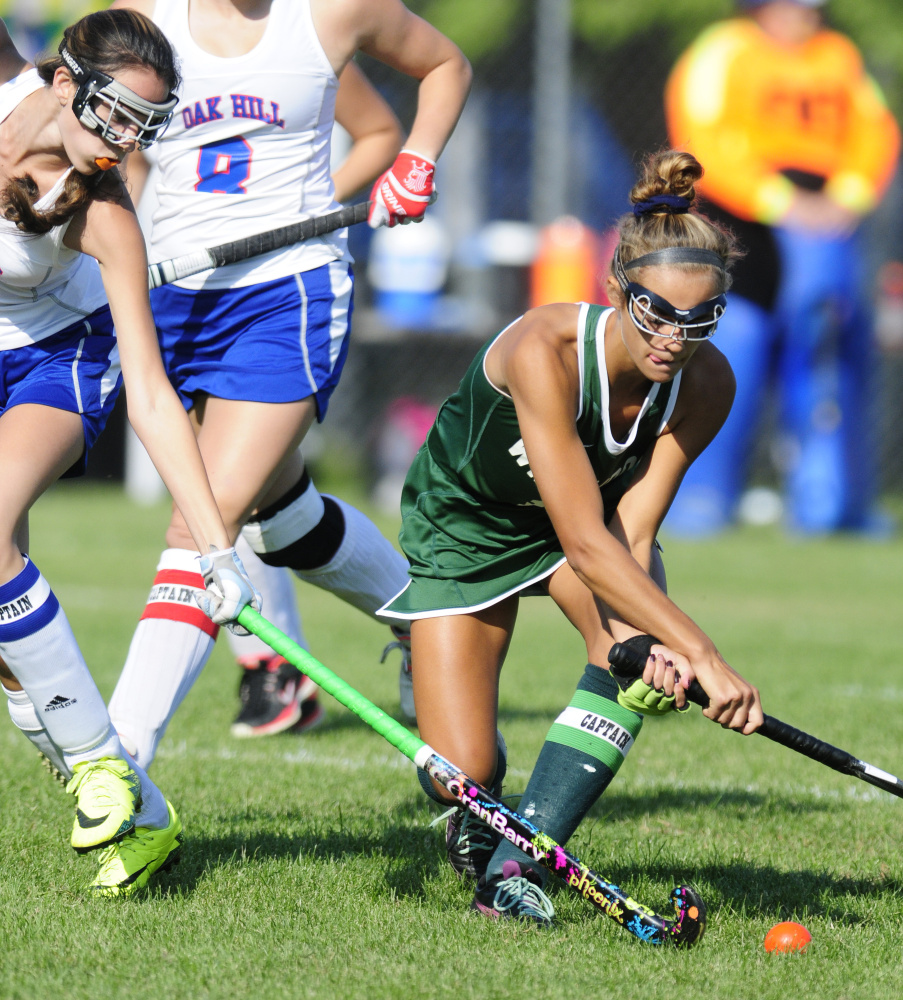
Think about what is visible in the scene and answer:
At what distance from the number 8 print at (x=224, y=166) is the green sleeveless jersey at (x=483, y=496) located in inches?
37.3

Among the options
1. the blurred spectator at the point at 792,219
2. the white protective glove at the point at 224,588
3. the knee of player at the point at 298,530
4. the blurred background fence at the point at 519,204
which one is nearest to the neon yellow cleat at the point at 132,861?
the white protective glove at the point at 224,588

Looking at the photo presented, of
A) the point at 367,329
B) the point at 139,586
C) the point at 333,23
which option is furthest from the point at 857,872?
the point at 367,329

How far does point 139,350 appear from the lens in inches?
122

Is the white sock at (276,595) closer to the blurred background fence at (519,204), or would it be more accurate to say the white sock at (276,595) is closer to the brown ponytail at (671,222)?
the brown ponytail at (671,222)

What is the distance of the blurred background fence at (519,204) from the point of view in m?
14.0

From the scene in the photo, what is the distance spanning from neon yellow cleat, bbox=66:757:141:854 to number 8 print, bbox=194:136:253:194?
1686 mm

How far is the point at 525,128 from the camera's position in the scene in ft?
54.3

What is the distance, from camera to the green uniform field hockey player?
295 centimetres

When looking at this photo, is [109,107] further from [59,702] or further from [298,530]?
[298,530]

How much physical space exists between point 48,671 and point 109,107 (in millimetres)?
1197

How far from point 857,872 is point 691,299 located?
4.89ft

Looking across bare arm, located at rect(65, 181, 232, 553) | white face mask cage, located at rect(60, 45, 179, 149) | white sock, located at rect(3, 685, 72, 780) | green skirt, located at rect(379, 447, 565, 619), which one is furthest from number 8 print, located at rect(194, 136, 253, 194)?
white sock, located at rect(3, 685, 72, 780)

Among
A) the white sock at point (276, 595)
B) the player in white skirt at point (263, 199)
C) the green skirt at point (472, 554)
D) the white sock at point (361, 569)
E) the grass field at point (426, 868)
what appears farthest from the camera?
the white sock at point (276, 595)

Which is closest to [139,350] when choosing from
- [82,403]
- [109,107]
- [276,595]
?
[82,403]
